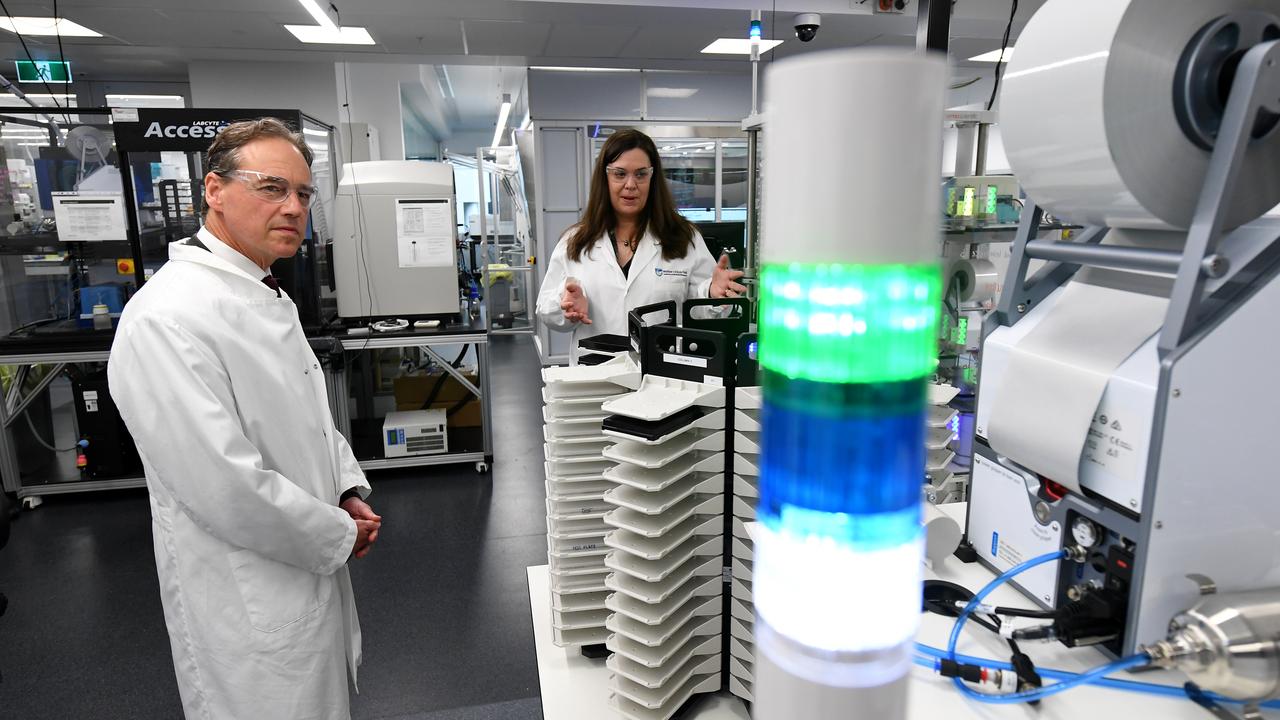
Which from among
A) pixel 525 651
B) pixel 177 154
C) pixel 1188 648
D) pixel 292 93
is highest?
pixel 292 93

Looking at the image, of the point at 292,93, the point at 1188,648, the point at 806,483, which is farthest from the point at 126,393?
the point at 292,93

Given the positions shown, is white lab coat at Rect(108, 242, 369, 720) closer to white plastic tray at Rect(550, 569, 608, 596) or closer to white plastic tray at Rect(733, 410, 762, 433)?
white plastic tray at Rect(550, 569, 608, 596)

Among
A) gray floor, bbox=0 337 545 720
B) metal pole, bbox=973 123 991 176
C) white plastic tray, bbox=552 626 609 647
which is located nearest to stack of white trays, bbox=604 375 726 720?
white plastic tray, bbox=552 626 609 647

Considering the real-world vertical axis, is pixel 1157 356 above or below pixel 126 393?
above

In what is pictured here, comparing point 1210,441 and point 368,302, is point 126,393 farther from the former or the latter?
point 368,302

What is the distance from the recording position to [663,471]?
1081 millimetres

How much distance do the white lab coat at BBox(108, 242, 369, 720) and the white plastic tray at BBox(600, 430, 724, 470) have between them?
68cm

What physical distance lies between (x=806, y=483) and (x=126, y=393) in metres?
1.39

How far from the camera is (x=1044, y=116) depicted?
0.89 m

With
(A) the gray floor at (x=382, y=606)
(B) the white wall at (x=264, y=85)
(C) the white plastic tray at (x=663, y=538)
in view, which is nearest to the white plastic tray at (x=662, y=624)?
(C) the white plastic tray at (x=663, y=538)

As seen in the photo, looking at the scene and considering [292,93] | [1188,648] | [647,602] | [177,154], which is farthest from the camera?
[292,93]

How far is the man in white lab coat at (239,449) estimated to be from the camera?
1.26 metres

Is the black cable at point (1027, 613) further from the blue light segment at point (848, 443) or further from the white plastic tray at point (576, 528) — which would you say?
the blue light segment at point (848, 443)

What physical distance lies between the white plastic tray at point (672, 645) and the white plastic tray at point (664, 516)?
0.60 ft
